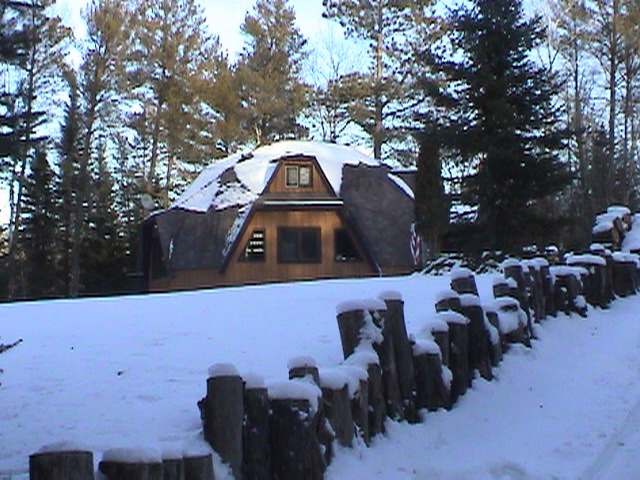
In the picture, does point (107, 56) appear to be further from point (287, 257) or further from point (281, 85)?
point (287, 257)

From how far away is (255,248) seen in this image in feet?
111

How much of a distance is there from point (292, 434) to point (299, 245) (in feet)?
93.4

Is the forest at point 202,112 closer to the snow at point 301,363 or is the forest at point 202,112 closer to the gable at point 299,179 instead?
the gable at point 299,179

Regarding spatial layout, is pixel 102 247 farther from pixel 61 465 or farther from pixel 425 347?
pixel 61 465

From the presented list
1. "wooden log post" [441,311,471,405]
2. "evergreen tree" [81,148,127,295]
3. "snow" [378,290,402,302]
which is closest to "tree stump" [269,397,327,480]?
"snow" [378,290,402,302]

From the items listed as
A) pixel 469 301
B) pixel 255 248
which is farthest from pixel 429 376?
pixel 255 248

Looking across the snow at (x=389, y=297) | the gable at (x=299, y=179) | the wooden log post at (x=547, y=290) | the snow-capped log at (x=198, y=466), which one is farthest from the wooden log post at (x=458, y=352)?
the gable at (x=299, y=179)

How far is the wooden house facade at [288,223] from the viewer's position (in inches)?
1331

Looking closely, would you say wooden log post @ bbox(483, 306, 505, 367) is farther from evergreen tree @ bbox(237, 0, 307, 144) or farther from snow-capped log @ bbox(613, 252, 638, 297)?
evergreen tree @ bbox(237, 0, 307, 144)

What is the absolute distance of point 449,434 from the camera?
299 inches

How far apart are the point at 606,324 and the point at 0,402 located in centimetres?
878

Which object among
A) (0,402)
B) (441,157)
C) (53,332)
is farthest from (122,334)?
(441,157)

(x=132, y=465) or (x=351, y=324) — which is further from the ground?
(x=351, y=324)

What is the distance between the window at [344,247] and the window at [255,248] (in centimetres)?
277
